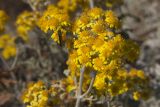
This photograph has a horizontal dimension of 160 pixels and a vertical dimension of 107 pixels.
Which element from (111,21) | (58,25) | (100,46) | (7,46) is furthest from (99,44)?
(7,46)

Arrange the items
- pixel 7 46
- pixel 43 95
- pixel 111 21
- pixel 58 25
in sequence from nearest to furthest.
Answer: pixel 111 21
pixel 58 25
pixel 43 95
pixel 7 46

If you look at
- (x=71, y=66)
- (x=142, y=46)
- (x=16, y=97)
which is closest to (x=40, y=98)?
(x=71, y=66)

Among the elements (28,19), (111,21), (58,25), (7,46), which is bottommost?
(111,21)

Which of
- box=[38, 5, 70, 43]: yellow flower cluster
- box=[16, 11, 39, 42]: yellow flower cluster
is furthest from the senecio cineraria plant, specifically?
box=[16, 11, 39, 42]: yellow flower cluster

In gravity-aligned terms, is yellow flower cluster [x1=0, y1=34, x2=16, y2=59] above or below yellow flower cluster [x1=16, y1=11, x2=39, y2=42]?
above

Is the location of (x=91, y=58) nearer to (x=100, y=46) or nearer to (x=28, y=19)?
(x=100, y=46)

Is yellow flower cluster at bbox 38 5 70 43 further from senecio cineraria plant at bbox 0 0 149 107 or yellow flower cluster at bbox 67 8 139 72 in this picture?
yellow flower cluster at bbox 67 8 139 72

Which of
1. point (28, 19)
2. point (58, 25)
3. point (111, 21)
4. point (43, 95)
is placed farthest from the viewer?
point (28, 19)
